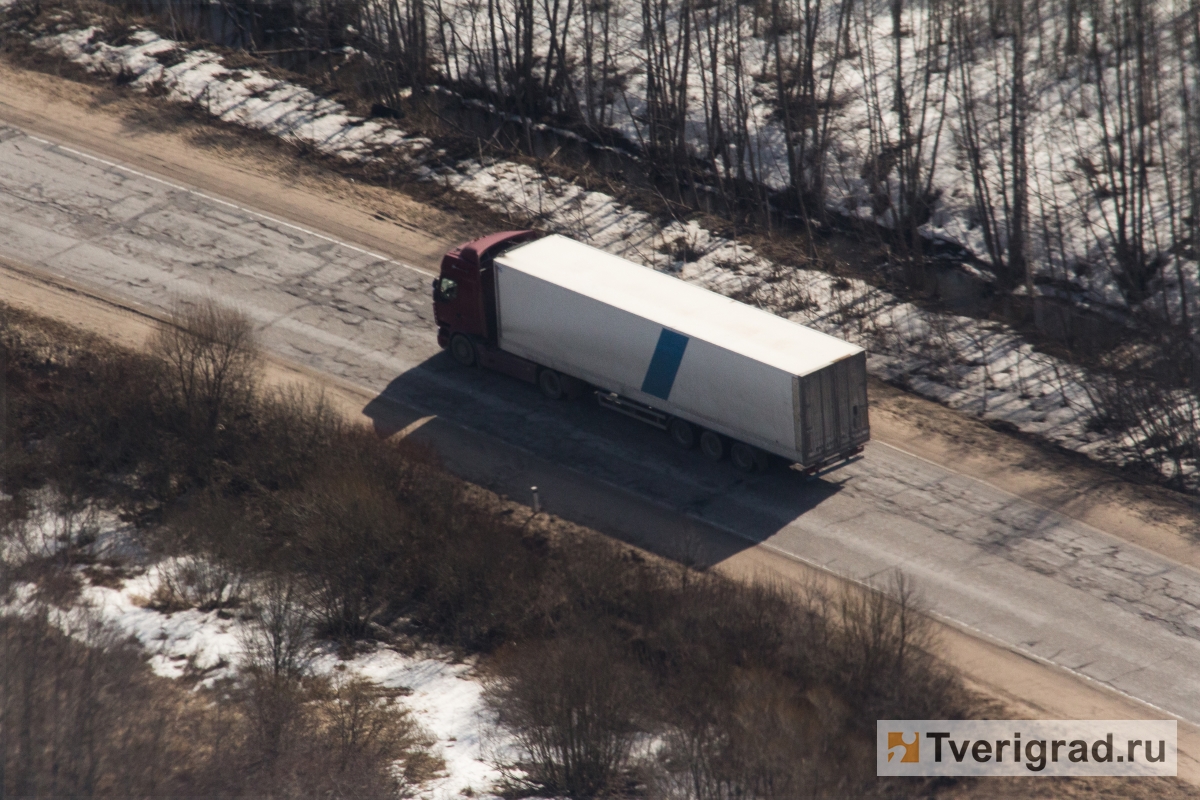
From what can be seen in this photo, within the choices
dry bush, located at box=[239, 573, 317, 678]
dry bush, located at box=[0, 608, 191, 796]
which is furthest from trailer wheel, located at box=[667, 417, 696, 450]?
dry bush, located at box=[0, 608, 191, 796]

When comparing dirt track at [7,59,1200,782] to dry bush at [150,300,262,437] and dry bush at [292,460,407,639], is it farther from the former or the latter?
dry bush at [292,460,407,639]

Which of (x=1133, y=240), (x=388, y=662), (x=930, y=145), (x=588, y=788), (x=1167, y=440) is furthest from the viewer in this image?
(x=930, y=145)

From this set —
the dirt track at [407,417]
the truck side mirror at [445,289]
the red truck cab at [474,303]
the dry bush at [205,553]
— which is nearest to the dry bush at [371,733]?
the dry bush at [205,553]

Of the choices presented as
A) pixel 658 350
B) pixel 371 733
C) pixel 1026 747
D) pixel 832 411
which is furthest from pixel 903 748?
pixel 658 350

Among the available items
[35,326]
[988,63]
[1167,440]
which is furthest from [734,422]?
[988,63]

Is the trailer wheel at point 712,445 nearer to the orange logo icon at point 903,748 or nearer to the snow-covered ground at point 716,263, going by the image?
the snow-covered ground at point 716,263

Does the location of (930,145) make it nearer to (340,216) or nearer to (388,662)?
(340,216)
